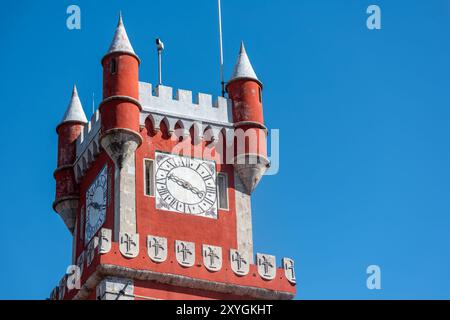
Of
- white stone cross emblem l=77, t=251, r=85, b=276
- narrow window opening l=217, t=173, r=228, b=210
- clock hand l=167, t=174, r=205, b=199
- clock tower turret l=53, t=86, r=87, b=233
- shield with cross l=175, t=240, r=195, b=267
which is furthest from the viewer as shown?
clock tower turret l=53, t=86, r=87, b=233

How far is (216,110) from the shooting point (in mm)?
56094

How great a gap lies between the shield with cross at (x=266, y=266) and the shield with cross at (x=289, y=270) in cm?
44

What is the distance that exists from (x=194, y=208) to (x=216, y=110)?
508 cm

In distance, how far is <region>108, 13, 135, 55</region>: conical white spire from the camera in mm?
54750

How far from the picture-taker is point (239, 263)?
51594mm

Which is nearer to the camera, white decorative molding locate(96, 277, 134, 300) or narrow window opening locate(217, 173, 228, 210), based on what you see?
white decorative molding locate(96, 277, 134, 300)

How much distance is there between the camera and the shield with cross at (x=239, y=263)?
5141cm

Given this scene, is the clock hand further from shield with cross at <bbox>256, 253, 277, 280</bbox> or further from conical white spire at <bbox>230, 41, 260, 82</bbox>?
conical white spire at <bbox>230, 41, 260, 82</bbox>

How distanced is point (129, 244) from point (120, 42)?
969cm

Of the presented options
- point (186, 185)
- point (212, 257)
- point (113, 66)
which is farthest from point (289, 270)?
point (113, 66)

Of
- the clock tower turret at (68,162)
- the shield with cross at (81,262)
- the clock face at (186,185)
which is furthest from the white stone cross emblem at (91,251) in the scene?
the clock tower turret at (68,162)

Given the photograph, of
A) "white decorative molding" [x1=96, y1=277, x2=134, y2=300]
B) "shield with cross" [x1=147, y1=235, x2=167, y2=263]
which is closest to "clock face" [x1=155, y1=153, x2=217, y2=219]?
"shield with cross" [x1=147, y1=235, x2=167, y2=263]

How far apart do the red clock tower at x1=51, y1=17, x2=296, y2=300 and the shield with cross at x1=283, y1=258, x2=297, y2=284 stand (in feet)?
0.13
